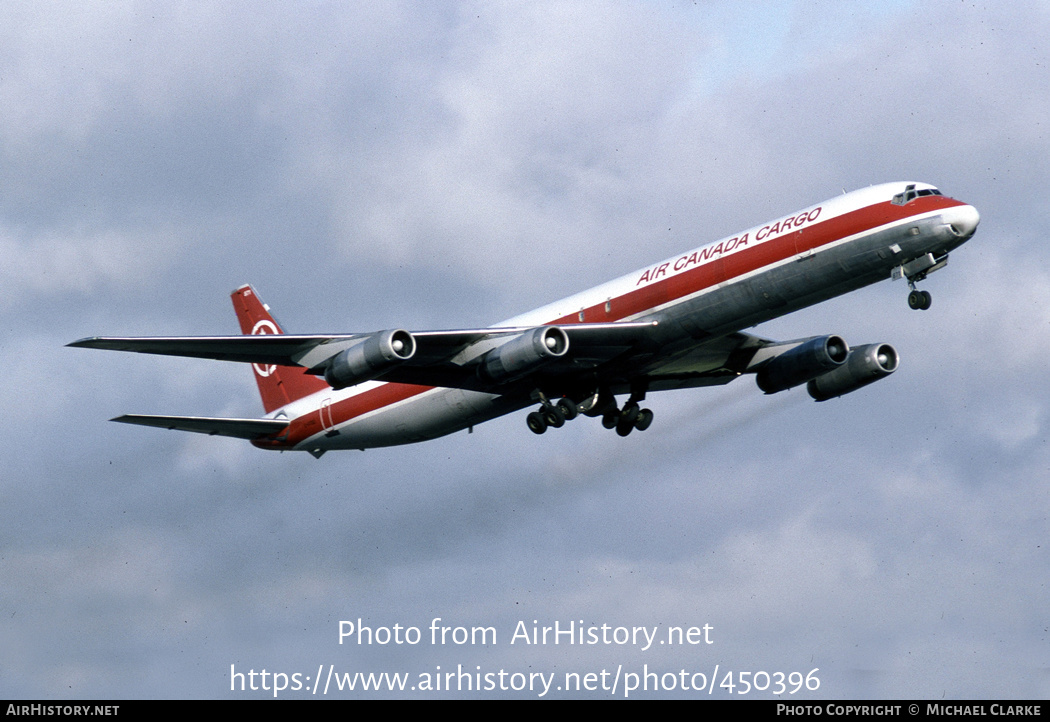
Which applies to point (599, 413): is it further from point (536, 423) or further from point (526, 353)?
point (526, 353)

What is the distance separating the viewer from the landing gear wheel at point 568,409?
2172 inches

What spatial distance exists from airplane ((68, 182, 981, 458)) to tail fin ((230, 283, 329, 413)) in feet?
8.17

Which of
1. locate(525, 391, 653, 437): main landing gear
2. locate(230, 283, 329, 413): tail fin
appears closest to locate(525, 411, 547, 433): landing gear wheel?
locate(525, 391, 653, 437): main landing gear

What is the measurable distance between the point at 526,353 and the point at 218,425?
16792 millimetres

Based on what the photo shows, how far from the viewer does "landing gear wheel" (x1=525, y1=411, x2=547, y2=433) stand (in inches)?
2191

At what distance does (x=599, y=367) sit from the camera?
2167 inches

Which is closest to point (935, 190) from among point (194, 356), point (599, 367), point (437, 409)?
point (599, 367)

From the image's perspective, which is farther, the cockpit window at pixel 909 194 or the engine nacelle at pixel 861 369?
the engine nacelle at pixel 861 369

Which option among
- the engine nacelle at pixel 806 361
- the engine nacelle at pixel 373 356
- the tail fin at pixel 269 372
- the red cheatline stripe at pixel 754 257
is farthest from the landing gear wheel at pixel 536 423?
the tail fin at pixel 269 372

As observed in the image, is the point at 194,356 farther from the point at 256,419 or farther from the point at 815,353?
the point at 815,353

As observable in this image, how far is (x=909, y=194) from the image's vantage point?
48344mm

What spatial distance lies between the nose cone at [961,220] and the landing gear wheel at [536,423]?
57.8 ft

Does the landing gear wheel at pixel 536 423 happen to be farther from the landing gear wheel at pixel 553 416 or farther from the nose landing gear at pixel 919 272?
the nose landing gear at pixel 919 272

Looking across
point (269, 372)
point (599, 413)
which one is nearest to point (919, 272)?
point (599, 413)
